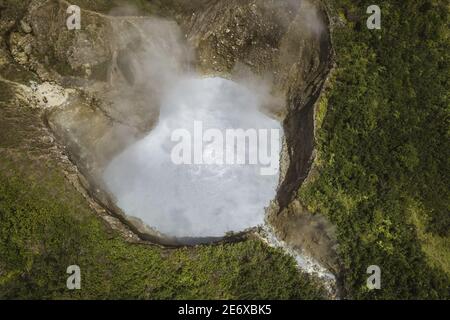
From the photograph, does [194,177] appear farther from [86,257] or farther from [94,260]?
[86,257]

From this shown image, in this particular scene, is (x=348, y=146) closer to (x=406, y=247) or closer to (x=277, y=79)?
(x=406, y=247)

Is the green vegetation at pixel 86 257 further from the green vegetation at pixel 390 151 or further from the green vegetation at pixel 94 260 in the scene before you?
the green vegetation at pixel 390 151

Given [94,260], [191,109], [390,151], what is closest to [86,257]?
[94,260]

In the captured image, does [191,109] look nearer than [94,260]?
No

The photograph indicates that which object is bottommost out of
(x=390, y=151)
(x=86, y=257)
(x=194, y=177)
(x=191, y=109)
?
(x=86, y=257)

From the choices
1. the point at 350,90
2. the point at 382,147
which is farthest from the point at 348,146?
the point at 350,90

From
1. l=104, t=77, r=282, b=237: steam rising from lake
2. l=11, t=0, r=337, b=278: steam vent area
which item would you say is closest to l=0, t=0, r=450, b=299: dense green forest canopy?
l=11, t=0, r=337, b=278: steam vent area
